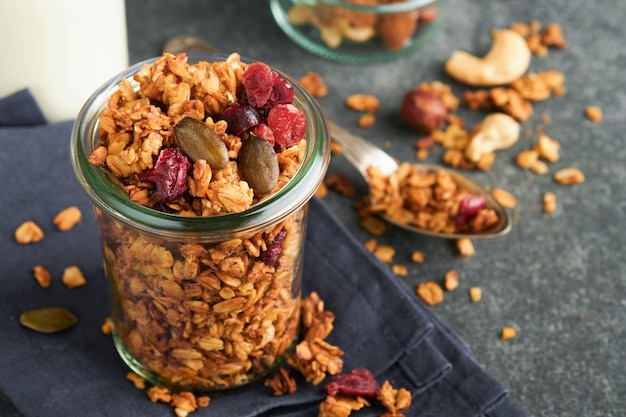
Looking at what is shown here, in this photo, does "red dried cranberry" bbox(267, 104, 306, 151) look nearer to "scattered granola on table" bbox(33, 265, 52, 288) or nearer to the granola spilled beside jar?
Answer: the granola spilled beside jar

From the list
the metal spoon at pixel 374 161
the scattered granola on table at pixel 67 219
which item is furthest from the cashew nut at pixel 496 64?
the scattered granola on table at pixel 67 219

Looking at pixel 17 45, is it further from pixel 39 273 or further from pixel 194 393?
pixel 194 393

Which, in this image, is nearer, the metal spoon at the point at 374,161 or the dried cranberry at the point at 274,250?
the dried cranberry at the point at 274,250

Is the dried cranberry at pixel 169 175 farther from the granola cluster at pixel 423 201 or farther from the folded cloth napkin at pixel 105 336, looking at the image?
the granola cluster at pixel 423 201

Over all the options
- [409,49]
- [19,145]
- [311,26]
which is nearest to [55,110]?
[19,145]

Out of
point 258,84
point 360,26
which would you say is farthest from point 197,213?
point 360,26

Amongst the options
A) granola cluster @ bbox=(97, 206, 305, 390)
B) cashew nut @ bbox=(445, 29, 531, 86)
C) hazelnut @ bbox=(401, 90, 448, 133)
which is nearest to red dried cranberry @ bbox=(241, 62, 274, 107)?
granola cluster @ bbox=(97, 206, 305, 390)
